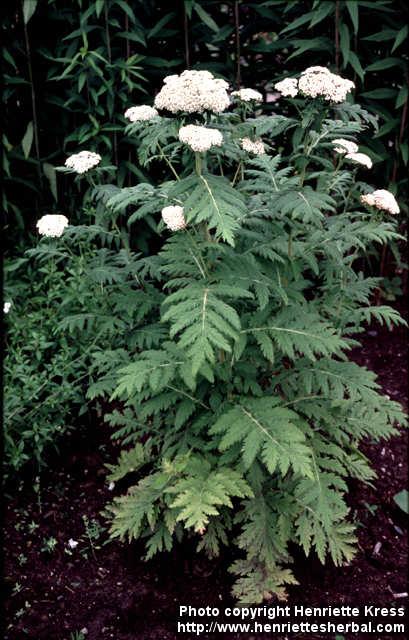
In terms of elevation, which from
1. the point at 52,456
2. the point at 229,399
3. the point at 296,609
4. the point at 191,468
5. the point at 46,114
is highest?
the point at 46,114

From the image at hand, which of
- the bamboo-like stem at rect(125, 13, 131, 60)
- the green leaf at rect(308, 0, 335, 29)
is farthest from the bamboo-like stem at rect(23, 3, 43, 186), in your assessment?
the green leaf at rect(308, 0, 335, 29)

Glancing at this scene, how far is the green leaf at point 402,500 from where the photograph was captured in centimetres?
316

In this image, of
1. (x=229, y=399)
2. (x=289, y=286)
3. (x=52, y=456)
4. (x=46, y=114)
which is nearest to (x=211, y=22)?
(x=46, y=114)

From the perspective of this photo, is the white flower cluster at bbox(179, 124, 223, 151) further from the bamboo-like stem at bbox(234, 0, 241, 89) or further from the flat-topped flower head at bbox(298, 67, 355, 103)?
the bamboo-like stem at bbox(234, 0, 241, 89)

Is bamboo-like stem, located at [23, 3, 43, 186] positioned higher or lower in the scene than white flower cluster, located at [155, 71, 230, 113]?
higher

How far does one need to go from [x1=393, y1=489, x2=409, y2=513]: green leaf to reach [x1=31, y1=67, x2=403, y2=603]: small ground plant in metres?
0.38

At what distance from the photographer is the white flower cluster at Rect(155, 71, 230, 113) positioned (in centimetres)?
190

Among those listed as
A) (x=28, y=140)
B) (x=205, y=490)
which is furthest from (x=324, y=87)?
(x=28, y=140)

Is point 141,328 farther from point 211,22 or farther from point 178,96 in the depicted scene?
point 211,22

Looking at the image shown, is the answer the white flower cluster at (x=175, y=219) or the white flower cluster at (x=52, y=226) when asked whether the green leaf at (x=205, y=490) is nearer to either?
the white flower cluster at (x=175, y=219)

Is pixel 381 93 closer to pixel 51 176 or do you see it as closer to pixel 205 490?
pixel 51 176

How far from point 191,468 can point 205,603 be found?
2.13 ft

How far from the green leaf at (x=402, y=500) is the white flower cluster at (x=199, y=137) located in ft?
6.96

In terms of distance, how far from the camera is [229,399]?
98.0 inches
